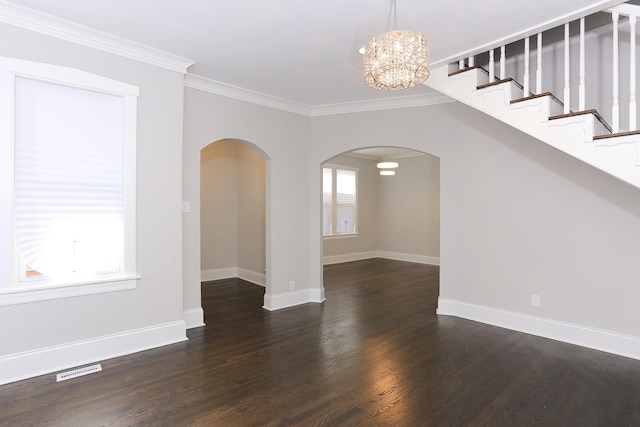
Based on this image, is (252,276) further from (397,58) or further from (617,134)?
(617,134)

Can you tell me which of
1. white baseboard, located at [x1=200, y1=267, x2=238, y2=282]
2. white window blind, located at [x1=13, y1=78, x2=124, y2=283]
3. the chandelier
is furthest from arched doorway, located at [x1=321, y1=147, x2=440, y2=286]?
white window blind, located at [x1=13, y1=78, x2=124, y2=283]

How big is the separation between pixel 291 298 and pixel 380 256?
508 cm

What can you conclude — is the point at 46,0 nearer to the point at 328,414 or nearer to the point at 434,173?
the point at 328,414

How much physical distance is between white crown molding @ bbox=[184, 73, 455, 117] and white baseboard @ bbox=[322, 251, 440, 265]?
156 inches

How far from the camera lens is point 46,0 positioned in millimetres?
2586

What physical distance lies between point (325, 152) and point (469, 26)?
2.61 meters

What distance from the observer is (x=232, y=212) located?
22.9 ft

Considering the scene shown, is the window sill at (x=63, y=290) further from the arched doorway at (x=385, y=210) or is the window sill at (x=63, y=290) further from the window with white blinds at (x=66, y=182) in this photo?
the arched doorway at (x=385, y=210)

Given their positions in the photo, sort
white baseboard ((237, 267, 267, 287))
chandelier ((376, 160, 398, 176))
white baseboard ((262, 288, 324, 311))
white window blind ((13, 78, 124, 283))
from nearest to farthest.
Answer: white window blind ((13, 78, 124, 283))
white baseboard ((262, 288, 324, 311))
white baseboard ((237, 267, 267, 287))
chandelier ((376, 160, 398, 176))

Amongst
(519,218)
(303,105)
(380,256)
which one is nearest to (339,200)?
(380,256)

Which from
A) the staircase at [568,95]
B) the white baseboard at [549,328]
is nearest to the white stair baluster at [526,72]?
the staircase at [568,95]

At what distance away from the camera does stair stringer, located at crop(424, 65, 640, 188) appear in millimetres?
2662

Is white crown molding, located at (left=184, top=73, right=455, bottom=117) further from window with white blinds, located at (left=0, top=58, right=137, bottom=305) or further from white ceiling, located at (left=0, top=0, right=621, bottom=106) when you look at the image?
window with white blinds, located at (left=0, top=58, right=137, bottom=305)

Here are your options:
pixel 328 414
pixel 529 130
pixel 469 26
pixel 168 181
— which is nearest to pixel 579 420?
pixel 328 414
